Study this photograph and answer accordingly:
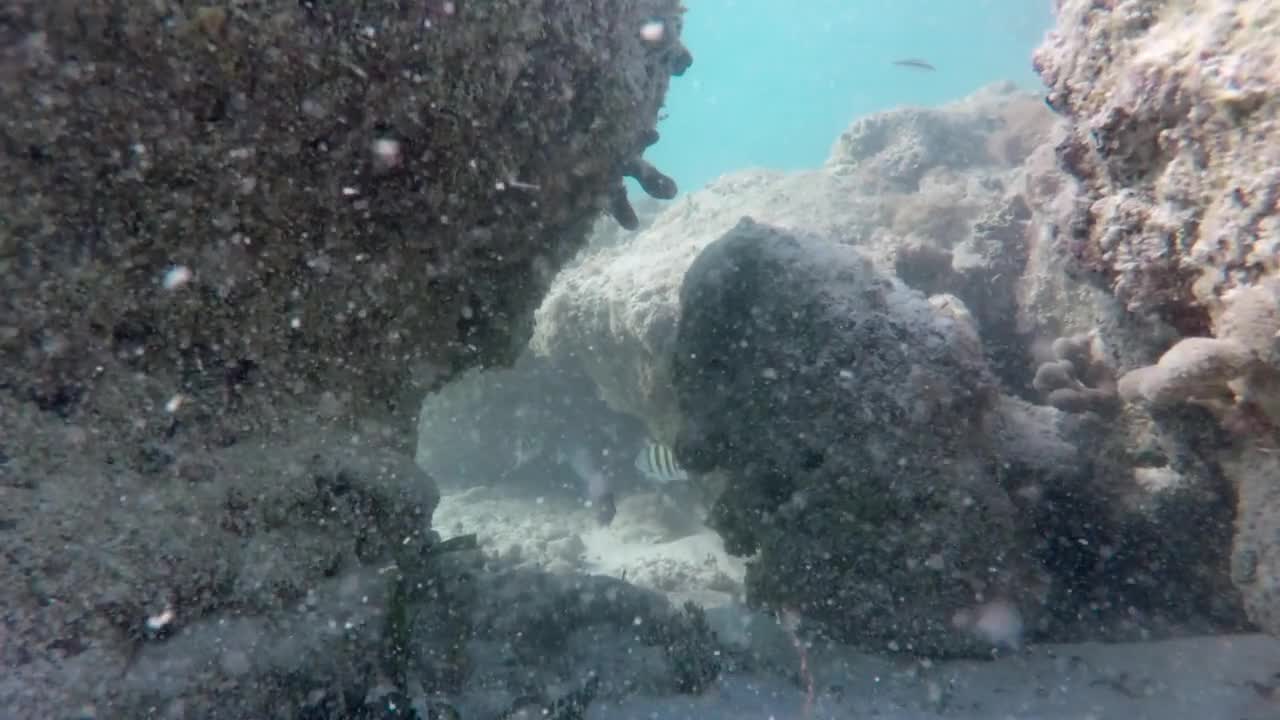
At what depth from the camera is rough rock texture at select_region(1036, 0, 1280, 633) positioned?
2889 millimetres

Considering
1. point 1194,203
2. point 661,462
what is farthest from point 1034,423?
point 661,462

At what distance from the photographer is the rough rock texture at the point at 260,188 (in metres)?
2.77

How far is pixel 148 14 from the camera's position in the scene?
270 cm

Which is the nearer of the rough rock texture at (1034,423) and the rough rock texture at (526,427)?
the rough rock texture at (1034,423)

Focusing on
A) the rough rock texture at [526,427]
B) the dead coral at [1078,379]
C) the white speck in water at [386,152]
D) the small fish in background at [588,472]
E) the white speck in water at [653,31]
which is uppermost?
the white speck in water at [653,31]

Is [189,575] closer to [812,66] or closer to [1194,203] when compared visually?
[1194,203]

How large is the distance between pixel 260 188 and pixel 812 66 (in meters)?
180

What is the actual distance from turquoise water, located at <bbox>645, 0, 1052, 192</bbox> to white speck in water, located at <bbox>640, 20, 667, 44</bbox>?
7612cm

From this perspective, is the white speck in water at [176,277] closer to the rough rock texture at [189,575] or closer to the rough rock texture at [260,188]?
the rough rock texture at [260,188]

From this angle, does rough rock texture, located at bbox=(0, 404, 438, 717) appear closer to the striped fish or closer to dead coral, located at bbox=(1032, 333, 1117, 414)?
the striped fish

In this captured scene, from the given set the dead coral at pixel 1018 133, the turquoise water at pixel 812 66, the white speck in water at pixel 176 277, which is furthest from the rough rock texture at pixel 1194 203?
the turquoise water at pixel 812 66

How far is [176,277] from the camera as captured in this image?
3.20 m

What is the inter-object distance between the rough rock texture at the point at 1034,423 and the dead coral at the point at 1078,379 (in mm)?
13

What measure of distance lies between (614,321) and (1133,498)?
5967 mm
